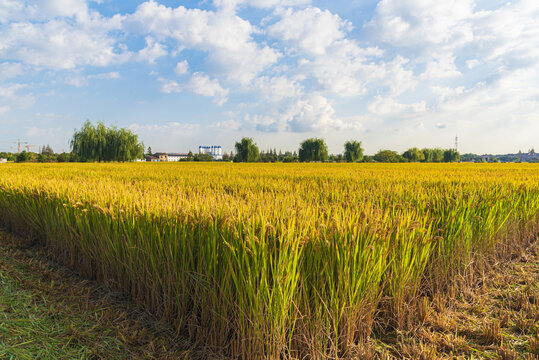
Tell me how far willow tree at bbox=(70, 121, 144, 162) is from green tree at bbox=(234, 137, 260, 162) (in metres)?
34.5

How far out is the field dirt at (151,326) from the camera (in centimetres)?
195

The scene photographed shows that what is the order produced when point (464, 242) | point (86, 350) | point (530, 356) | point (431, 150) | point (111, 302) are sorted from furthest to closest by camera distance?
point (431, 150) < point (464, 242) < point (111, 302) < point (86, 350) < point (530, 356)

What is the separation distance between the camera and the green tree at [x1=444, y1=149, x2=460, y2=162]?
364 feet

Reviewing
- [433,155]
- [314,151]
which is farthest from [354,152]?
[433,155]

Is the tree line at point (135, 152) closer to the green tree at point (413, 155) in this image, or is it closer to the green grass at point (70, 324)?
the green tree at point (413, 155)

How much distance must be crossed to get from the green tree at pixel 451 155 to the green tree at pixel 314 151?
211 ft

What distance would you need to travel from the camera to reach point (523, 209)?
452 cm

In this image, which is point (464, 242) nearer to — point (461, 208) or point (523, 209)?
point (461, 208)

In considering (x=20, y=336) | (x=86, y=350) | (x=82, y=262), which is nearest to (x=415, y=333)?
(x=86, y=350)

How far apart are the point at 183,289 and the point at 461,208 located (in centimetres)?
306

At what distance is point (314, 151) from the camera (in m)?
81.3

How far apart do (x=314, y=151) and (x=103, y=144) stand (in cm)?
5417

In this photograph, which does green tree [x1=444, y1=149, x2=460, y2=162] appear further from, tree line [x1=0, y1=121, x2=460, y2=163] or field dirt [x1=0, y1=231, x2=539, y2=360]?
field dirt [x1=0, y1=231, x2=539, y2=360]

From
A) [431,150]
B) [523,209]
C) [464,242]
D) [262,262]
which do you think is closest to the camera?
[262,262]
